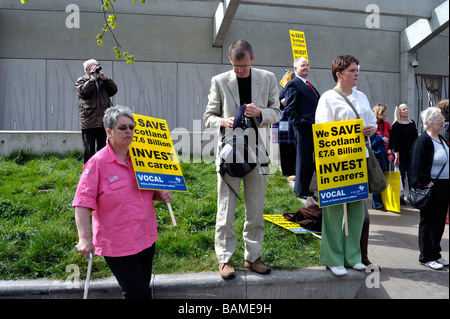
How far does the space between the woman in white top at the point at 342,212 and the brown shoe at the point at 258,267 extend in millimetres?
559

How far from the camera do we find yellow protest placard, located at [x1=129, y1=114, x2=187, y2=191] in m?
2.91

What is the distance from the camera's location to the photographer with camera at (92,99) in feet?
19.0

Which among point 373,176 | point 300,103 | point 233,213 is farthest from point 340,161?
point 300,103

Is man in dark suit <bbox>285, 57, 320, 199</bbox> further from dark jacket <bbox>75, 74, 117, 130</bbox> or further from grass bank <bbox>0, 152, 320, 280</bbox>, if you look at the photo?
dark jacket <bbox>75, 74, 117, 130</bbox>

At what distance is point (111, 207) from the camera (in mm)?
2596

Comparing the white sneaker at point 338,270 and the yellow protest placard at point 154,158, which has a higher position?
the yellow protest placard at point 154,158

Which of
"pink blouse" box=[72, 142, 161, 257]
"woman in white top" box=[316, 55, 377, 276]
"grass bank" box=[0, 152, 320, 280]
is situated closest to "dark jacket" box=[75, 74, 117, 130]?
"grass bank" box=[0, 152, 320, 280]

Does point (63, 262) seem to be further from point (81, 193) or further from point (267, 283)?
point (267, 283)

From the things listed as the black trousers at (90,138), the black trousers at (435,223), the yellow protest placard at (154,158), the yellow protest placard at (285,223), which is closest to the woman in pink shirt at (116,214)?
the yellow protest placard at (154,158)

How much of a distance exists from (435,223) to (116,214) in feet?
11.6

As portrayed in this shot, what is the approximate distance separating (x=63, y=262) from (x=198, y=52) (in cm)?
926

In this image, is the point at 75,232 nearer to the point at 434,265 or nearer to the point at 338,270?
the point at 338,270

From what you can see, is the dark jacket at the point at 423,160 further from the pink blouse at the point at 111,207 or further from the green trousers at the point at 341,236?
the pink blouse at the point at 111,207

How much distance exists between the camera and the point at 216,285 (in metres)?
3.36
